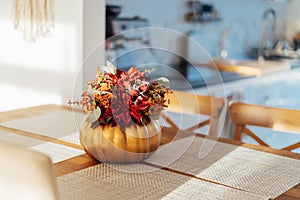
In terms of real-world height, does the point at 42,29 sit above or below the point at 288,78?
above

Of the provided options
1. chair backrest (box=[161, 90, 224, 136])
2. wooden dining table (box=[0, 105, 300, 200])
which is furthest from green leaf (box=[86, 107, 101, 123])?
chair backrest (box=[161, 90, 224, 136])

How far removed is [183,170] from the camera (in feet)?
5.42

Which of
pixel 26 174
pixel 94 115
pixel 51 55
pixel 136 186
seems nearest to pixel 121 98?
pixel 94 115

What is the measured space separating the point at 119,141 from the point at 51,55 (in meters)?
1.34

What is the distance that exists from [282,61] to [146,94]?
4497mm

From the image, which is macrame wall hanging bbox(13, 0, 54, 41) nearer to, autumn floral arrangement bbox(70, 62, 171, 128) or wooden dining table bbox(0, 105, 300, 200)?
wooden dining table bbox(0, 105, 300, 200)

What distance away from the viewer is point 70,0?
8.91 ft

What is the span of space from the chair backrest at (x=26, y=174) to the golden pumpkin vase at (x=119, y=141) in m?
0.66

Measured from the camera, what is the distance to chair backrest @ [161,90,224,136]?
2383 millimetres

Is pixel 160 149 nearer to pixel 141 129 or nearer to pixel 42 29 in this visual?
pixel 141 129

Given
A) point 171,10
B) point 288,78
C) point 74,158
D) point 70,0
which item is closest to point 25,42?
point 70,0

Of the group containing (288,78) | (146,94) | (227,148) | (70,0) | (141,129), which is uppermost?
(70,0)

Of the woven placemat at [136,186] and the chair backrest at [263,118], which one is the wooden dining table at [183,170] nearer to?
the woven placemat at [136,186]

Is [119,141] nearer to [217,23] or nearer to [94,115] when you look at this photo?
[94,115]
